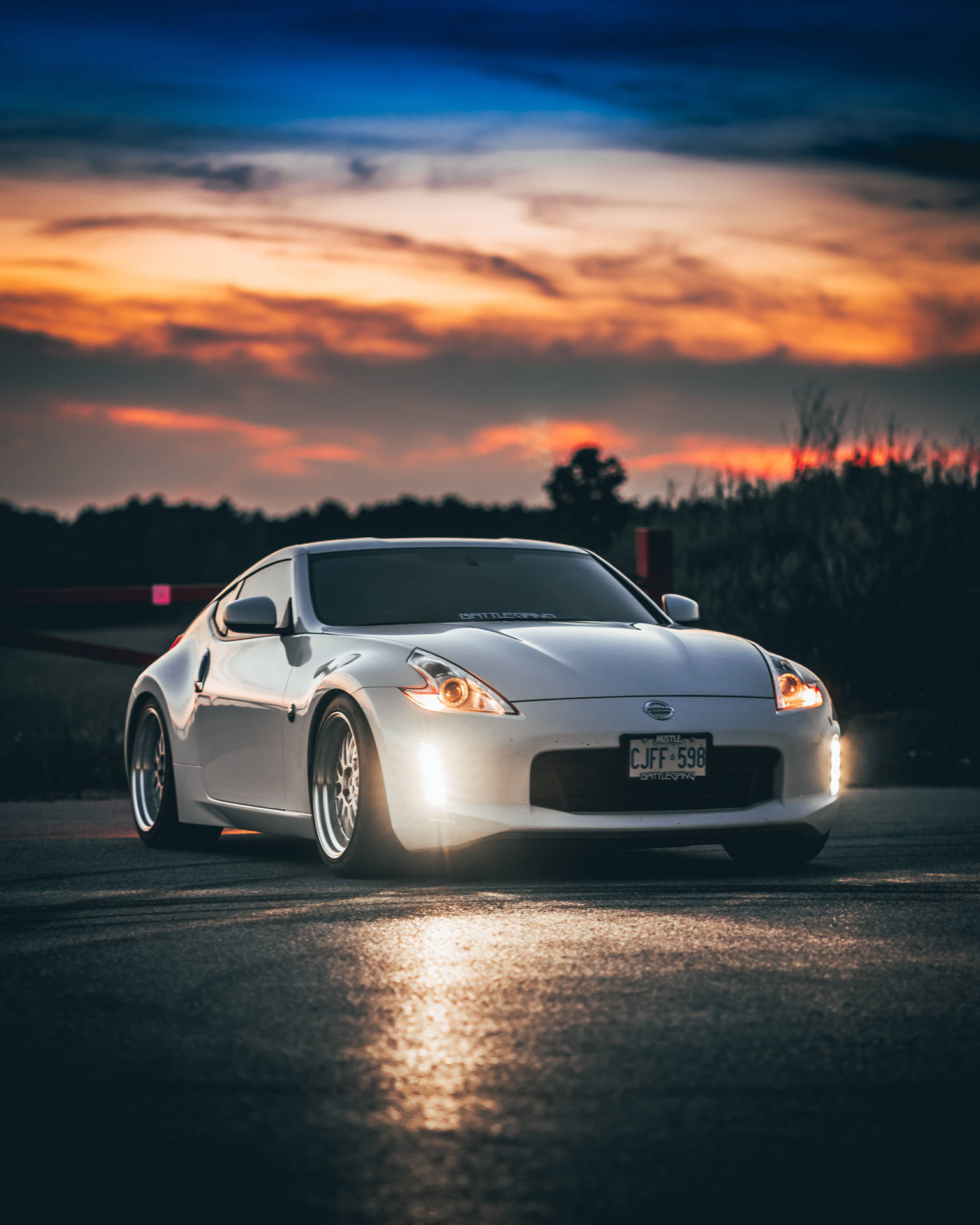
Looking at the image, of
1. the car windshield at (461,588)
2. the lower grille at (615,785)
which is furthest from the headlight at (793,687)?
the car windshield at (461,588)

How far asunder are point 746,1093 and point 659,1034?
56cm

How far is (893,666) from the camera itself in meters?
16.5

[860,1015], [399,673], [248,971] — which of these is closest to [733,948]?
[860,1015]

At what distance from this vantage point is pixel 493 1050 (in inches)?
165

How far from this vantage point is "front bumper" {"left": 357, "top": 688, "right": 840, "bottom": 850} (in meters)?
7.06

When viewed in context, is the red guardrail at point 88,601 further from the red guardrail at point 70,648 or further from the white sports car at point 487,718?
the white sports car at point 487,718

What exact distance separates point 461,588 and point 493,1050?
14.6 ft

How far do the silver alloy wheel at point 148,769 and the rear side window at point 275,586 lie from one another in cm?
86

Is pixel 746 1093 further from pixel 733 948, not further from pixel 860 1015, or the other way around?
pixel 733 948

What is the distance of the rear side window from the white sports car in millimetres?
27

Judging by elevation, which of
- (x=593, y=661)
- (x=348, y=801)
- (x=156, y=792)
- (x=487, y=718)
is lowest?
(x=156, y=792)

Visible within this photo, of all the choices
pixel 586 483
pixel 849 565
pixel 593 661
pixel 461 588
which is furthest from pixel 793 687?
pixel 586 483

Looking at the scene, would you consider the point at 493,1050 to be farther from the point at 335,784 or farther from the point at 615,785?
the point at 335,784

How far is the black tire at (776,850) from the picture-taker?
772 centimetres
